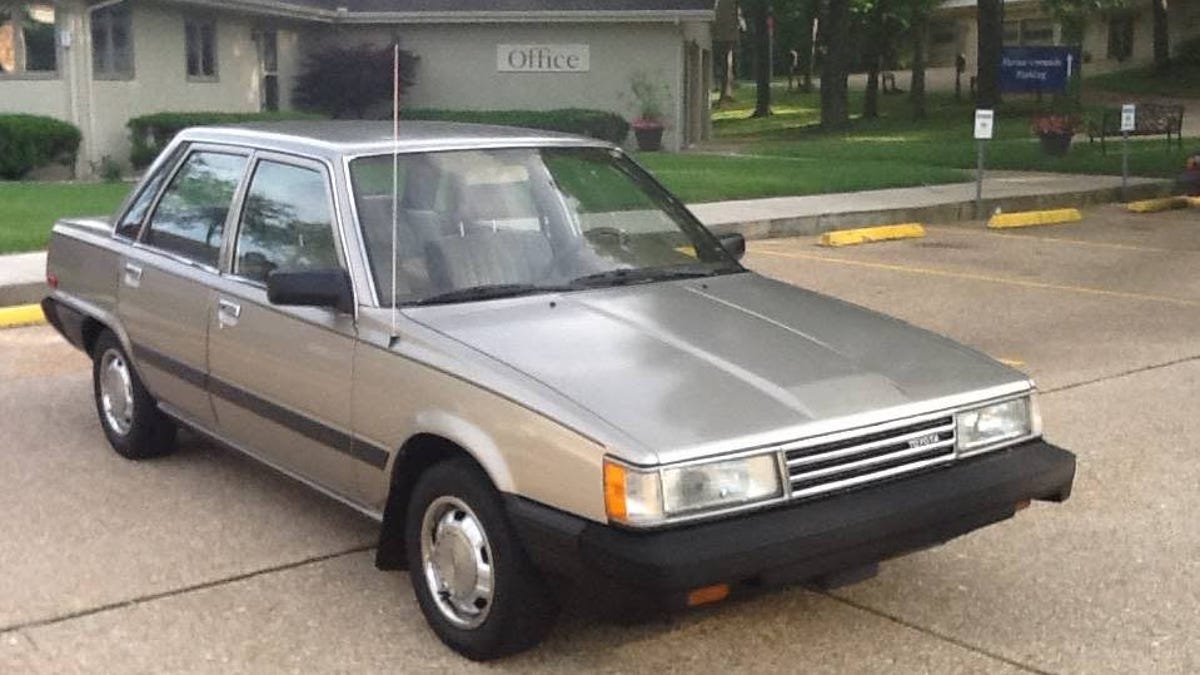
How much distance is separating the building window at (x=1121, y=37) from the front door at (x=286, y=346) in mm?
56411

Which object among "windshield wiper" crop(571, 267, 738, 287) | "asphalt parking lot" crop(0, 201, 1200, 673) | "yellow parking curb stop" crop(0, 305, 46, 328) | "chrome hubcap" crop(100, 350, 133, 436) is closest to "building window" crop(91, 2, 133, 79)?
"yellow parking curb stop" crop(0, 305, 46, 328)

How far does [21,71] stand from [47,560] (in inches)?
754

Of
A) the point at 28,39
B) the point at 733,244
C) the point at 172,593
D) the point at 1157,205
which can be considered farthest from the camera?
the point at 28,39

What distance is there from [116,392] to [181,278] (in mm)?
986

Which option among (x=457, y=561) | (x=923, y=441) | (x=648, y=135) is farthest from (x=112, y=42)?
(x=923, y=441)

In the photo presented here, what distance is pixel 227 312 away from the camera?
17.6 ft

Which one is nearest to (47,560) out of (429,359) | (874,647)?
(429,359)

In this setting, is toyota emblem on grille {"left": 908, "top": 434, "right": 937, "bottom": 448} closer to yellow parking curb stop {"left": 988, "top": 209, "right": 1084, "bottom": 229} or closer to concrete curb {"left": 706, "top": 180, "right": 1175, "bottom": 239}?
concrete curb {"left": 706, "top": 180, "right": 1175, "bottom": 239}

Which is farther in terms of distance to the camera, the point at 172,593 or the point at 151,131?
the point at 151,131

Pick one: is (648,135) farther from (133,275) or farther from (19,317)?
(133,275)

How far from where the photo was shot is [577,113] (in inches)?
1133

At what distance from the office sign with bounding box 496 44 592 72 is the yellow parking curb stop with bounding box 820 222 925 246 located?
15550mm

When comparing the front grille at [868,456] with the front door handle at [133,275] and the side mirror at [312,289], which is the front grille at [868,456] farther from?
the front door handle at [133,275]

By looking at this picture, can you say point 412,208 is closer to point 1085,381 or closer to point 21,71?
point 1085,381
